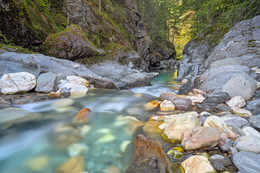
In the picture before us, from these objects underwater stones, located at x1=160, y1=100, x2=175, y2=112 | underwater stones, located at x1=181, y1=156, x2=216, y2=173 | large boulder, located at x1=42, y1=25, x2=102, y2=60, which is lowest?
underwater stones, located at x1=160, y1=100, x2=175, y2=112

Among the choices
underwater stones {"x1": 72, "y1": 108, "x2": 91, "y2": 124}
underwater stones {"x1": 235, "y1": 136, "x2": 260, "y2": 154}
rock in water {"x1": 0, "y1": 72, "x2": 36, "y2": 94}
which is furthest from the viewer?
rock in water {"x1": 0, "y1": 72, "x2": 36, "y2": 94}

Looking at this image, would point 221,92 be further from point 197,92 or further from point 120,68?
point 120,68

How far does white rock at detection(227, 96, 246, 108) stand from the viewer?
165 inches

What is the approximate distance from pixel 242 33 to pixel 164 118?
9204 mm

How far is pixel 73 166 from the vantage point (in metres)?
2.28

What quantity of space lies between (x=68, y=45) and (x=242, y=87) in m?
10.9

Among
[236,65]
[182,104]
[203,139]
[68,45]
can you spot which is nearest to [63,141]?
[203,139]

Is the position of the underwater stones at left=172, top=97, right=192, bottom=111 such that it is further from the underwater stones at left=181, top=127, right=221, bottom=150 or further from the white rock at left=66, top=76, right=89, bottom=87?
the white rock at left=66, top=76, right=89, bottom=87

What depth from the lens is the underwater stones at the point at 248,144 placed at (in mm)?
2087

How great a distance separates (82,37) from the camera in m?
11.6

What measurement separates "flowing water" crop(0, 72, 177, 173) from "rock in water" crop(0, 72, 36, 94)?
132 centimetres

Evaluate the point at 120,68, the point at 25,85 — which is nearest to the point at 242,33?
the point at 120,68

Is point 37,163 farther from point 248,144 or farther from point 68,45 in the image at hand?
point 68,45

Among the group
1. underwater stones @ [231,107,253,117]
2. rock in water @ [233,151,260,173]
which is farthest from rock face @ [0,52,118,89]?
rock in water @ [233,151,260,173]
